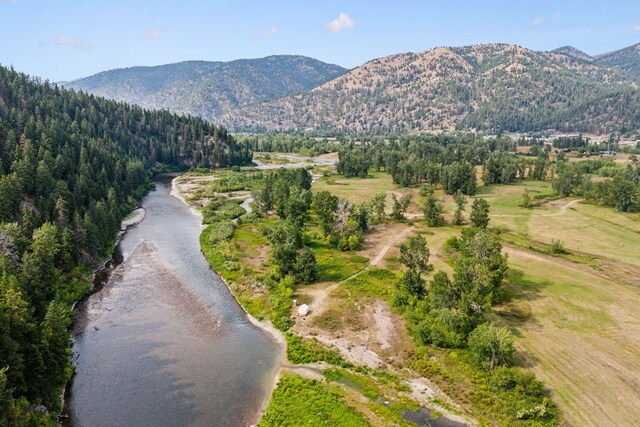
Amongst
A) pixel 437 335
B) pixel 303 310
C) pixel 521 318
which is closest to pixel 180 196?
pixel 303 310

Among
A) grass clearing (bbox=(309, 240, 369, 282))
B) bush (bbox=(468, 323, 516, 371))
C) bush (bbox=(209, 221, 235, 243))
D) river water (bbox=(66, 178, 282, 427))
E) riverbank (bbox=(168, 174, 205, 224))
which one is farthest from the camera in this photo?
riverbank (bbox=(168, 174, 205, 224))

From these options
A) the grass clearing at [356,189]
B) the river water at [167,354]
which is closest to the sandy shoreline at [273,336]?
the river water at [167,354]

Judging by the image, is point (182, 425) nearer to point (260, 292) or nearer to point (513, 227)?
point (260, 292)

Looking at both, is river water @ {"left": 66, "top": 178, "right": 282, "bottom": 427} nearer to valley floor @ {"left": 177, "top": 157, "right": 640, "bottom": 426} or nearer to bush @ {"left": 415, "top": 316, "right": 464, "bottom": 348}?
Result: valley floor @ {"left": 177, "top": 157, "right": 640, "bottom": 426}

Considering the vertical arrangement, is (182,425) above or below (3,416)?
below

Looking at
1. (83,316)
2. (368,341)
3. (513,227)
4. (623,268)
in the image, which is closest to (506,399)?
(368,341)

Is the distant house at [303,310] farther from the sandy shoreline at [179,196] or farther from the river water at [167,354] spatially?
the sandy shoreline at [179,196]

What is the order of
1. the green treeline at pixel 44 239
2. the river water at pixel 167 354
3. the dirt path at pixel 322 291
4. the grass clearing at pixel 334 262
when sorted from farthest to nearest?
1. the grass clearing at pixel 334 262
2. the dirt path at pixel 322 291
3. the river water at pixel 167 354
4. the green treeline at pixel 44 239

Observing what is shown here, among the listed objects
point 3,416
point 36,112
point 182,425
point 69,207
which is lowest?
point 182,425

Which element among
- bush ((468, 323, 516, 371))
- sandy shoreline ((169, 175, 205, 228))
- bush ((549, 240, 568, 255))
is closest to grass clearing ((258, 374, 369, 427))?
bush ((468, 323, 516, 371))
